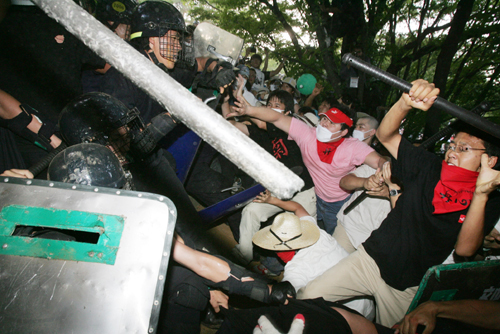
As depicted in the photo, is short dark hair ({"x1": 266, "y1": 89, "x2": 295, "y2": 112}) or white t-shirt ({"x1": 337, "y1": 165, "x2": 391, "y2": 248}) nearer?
white t-shirt ({"x1": 337, "y1": 165, "x2": 391, "y2": 248})

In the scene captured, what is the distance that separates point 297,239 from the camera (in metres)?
2.99

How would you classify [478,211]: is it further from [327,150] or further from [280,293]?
[327,150]

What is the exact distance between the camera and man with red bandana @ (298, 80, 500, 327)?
2041 mm

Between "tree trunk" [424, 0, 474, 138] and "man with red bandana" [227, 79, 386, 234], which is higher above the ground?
"tree trunk" [424, 0, 474, 138]

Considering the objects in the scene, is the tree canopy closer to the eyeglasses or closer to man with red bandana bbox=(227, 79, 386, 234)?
man with red bandana bbox=(227, 79, 386, 234)

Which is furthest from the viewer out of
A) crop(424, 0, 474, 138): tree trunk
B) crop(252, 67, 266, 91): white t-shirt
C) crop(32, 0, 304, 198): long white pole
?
crop(252, 67, 266, 91): white t-shirt

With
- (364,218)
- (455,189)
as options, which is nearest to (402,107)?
(455,189)

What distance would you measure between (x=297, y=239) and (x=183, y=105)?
2.50 meters

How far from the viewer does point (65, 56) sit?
2.72m

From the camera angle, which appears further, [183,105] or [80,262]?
[80,262]

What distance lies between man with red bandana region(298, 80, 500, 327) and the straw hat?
0.40 meters

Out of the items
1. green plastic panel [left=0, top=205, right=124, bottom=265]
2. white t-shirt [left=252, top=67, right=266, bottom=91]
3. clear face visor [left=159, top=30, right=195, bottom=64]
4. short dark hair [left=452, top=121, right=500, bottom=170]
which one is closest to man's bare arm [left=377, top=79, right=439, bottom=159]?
short dark hair [left=452, top=121, right=500, bottom=170]

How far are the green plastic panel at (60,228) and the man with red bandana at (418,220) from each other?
1954 mm

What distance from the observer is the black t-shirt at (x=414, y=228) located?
2.27 m
